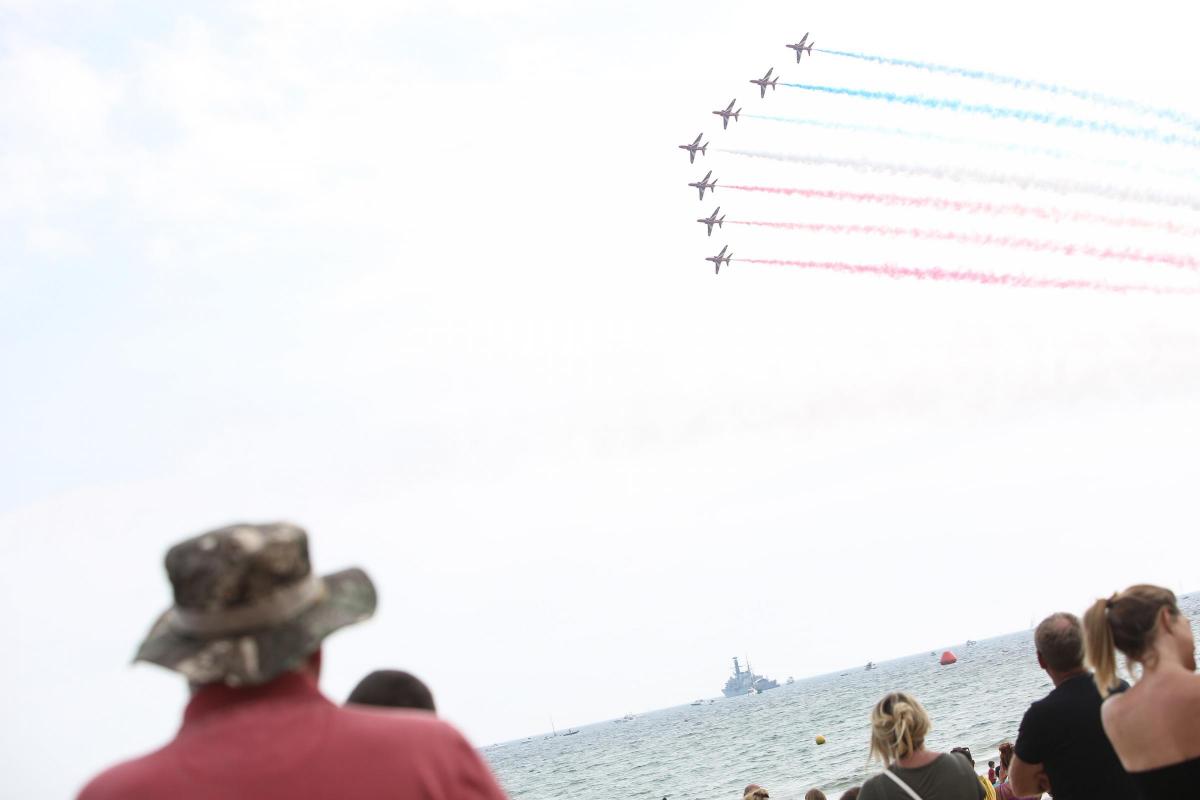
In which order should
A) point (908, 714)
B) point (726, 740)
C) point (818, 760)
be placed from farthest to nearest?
point (726, 740) < point (818, 760) < point (908, 714)

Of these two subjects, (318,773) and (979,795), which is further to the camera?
(979,795)

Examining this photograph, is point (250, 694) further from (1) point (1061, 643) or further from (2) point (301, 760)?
(1) point (1061, 643)

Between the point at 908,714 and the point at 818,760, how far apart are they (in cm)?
6043

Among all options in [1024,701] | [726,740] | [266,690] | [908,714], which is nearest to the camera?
[266,690]

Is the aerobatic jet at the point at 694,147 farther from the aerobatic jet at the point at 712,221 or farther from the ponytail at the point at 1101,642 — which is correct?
the ponytail at the point at 1101,642

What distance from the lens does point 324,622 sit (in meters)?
2.62

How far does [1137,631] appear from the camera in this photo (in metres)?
5.02

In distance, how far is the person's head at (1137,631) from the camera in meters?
4.98

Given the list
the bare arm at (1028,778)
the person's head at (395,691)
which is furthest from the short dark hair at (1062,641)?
the person's head at (395,691)

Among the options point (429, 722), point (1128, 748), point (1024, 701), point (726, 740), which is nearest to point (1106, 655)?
point (1128, 748)

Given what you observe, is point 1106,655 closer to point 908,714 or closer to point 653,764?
point 908,714

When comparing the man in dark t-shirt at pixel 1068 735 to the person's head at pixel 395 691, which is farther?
the man in dark t-shirt at pixel 1068 735

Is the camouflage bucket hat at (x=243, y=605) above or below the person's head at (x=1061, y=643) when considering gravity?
above

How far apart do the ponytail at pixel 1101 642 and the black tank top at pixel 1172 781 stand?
1.29ft
